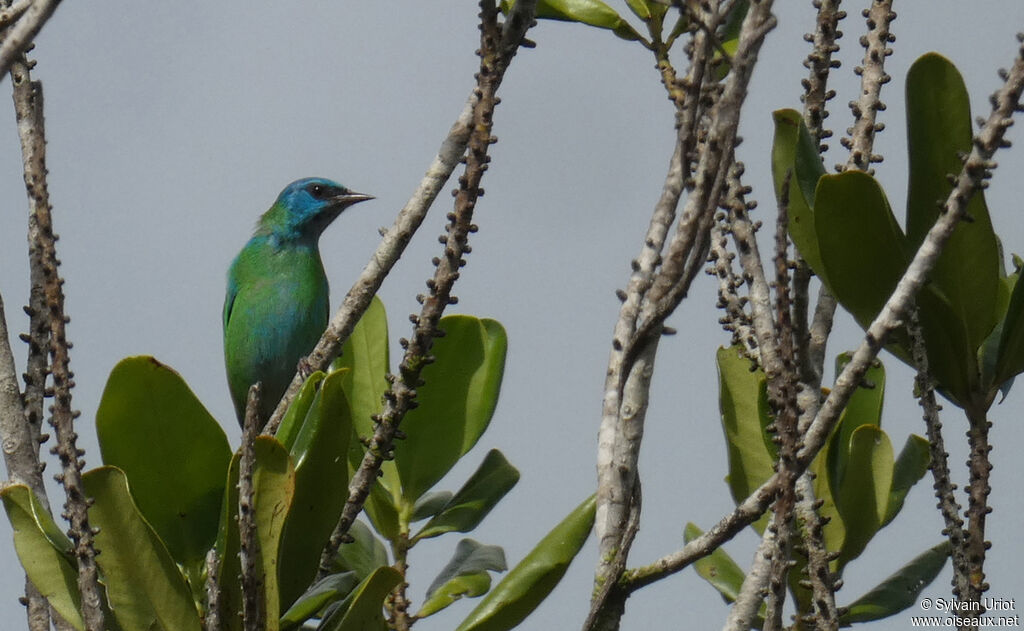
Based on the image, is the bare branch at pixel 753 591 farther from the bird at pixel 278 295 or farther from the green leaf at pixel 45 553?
the bird at pixel 278 295

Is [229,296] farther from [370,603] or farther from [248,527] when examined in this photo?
[248,527]

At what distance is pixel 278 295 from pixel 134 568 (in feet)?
17.0

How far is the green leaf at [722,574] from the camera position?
384 cm

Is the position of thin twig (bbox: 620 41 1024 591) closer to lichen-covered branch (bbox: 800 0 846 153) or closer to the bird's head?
lichen-covered branch (bbox: 800 0 846 153)

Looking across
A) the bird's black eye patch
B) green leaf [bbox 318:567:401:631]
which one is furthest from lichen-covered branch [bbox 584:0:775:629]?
the bird's black eye patch

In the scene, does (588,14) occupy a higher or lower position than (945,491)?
higher

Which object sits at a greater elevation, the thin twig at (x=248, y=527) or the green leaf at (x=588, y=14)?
the green leaf at (x=588, y=14)

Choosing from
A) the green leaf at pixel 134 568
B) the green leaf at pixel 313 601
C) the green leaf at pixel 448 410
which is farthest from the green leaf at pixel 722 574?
the green leaf at pixel 134 568

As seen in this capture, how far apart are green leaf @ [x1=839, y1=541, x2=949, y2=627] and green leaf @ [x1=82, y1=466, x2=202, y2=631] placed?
1850 mm

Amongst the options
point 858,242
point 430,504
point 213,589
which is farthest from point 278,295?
point 213,589

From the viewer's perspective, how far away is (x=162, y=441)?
10.0ft

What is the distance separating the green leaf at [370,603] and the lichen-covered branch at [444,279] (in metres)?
0.40

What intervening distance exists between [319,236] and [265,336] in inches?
36.7

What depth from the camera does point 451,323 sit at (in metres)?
3.88
